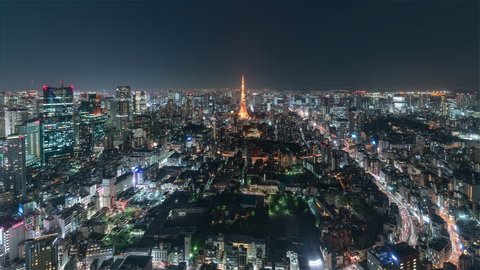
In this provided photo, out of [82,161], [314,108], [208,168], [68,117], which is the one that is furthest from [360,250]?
[314,108]

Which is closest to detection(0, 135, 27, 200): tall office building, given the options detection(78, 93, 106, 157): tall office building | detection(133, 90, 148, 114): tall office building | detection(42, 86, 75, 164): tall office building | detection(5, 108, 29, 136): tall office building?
detection(42, 86, 75, 164): tall office building

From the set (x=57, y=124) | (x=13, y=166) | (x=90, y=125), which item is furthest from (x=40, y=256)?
(x=90, y=125)

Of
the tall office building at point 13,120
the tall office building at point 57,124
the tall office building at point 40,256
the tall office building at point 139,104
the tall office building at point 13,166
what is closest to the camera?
the tall office building at point 40,256

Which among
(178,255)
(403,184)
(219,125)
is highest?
(219,125)

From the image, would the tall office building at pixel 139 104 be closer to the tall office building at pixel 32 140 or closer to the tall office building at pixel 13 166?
the tall office building at pixel 32 140

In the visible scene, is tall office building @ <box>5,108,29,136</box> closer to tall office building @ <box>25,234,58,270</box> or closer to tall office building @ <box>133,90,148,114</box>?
tall office building @ <box>133,90,148,114</box>

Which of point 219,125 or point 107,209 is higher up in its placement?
point 219,125

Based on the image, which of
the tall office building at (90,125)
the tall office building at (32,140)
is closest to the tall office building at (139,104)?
the tall office building at (90,125)

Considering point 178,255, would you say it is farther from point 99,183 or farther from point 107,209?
point 99,183
